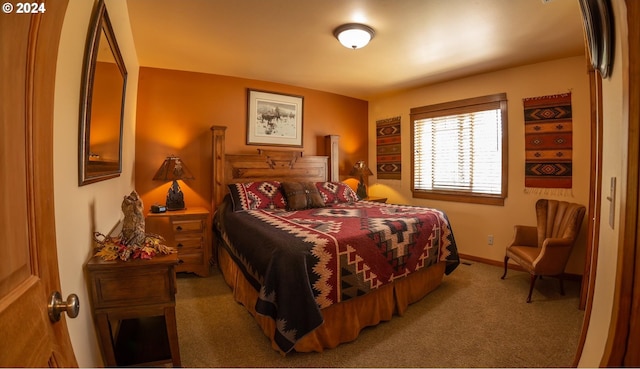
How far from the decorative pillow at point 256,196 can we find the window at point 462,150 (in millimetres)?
2199

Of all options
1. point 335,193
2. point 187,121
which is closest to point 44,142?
point 187,121

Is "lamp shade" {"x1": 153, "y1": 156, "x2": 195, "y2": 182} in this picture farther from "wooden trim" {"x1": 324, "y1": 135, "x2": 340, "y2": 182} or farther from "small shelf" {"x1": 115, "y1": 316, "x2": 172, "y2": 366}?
"wooden trim" {"x1": 324, "y1": 135, "x2": 340, "y2": 182}

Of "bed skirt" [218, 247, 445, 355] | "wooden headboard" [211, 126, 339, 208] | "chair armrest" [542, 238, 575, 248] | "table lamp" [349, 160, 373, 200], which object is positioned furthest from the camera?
"table lamp" [349, 160, 373, 200]

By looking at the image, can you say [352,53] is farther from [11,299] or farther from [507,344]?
[11,299]

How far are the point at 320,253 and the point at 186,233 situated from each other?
74.5 inches

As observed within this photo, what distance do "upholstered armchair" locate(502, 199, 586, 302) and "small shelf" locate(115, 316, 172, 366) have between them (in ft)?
9.77

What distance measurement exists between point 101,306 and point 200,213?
5.78 feet

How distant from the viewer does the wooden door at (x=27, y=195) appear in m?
0.48

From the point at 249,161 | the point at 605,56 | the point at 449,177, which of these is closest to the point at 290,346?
the point at 605,56

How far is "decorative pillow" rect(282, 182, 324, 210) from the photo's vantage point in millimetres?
3342

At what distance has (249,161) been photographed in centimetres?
370

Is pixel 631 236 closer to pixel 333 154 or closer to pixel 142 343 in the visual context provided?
pixel 142 343

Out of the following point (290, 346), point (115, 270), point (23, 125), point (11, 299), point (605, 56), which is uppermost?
point (605, 56)

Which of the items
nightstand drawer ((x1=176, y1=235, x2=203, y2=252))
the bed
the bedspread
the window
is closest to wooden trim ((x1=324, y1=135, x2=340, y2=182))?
the bed
